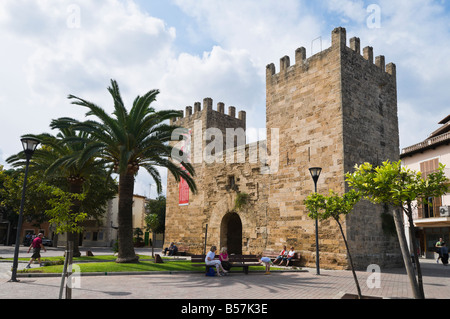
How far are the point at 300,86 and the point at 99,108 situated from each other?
9147 mm

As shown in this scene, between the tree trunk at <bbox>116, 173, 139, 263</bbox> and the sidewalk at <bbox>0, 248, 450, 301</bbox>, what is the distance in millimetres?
2642

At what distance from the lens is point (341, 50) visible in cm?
1534

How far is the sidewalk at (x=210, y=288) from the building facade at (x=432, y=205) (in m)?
17.0

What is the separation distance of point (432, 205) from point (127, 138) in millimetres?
22692

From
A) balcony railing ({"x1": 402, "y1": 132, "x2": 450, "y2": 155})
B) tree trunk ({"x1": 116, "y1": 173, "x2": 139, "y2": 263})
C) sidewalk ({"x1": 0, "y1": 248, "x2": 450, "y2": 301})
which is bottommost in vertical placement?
sidewalk ({"x1": 0, "y1": 248, "x2": 450, "y2": 301})

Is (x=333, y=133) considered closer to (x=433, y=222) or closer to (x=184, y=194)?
(x=184, y=194)

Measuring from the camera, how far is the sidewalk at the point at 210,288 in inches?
295

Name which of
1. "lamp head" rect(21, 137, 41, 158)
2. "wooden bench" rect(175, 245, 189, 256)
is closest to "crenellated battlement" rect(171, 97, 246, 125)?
"wooden bench" rect(175, 245, 189, 256)

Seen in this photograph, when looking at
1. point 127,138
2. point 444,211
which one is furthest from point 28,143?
point 444,211

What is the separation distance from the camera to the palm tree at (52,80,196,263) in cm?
1344

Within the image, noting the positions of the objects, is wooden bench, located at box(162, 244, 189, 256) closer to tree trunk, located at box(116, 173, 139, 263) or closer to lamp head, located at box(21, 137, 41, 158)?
A: tree trunk, located at box(116, 173, 139, 263)

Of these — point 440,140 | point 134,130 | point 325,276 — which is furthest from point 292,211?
point 440,140

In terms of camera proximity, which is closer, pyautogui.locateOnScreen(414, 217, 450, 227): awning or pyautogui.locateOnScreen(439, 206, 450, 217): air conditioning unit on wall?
pyautogui.locateOnScreen(439, 206, 450, 217): air conditioning unit on wall
